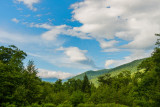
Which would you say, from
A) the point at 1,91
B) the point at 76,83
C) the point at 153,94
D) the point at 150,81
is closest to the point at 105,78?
the point at 76,83

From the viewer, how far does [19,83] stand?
70.3 ft

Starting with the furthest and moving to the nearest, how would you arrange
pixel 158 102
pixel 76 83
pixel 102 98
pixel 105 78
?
1. pixel 76 83
2. pixel 105 78
3. pixel 102 98
4. pixel 158 102

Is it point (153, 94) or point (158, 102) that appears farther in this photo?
point (153, 94)

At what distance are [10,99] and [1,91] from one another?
175 cm

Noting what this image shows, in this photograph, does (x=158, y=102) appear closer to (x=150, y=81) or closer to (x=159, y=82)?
(x=159, y=82)

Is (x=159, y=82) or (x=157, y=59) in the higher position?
(x=157, y=59)

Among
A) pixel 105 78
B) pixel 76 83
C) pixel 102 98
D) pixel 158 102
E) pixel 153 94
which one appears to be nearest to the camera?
pixel 158 102

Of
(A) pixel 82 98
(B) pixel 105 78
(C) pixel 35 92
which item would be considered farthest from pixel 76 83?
(C) pixel 35 92

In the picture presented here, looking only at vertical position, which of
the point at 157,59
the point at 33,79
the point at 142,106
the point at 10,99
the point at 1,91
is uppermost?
the point at 157,59

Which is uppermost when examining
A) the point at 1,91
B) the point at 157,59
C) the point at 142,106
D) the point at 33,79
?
the point at 157,59

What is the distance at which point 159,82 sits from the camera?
2358cm

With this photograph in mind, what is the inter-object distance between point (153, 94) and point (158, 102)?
1659 mm

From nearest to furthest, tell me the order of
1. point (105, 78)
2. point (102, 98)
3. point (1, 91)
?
point (1, 91) < point (102, 98) < point (105, 78)

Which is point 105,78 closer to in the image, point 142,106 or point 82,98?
point 82,98
